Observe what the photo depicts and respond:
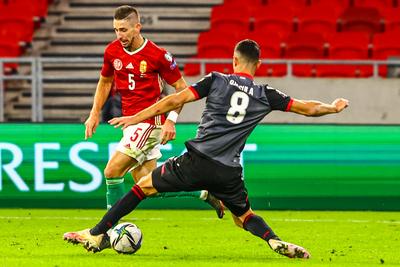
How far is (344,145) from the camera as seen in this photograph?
47.8ft

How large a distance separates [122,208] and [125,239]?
29 cm

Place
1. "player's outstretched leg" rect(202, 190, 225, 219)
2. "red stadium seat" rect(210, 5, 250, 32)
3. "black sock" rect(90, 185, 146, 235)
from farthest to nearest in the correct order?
"red stadium seat" rect(210, 5, 250, 32), "player's outstretched leg" rect(202, 190, 225, 219), "black sock" rect(90, 185, 146, 235)

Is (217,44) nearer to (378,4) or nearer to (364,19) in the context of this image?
(364,19)

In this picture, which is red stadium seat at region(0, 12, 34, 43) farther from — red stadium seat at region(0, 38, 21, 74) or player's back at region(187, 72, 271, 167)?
player's back at region(187, 72, 271, 167)

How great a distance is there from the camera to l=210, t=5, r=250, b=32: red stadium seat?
840 inches

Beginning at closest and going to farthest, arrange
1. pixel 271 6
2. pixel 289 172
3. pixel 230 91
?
pixel 230 91 → pixel 289 172 → pixel 271 6

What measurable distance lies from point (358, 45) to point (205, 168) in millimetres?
11140

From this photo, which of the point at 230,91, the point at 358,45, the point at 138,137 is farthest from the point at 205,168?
the point at 358,45

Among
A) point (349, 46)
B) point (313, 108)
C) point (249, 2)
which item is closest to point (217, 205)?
point (313, 108)

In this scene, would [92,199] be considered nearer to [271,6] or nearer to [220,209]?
[220,209]

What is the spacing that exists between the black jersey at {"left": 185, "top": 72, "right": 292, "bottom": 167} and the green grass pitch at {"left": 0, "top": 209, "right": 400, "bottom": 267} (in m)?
0.84

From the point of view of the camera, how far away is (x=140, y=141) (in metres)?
11.1

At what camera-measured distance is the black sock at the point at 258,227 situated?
953cm

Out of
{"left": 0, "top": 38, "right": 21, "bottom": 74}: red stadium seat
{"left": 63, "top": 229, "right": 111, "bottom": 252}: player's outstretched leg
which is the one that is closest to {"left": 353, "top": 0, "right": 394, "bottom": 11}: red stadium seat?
{"left": 0, "top": 38, "right": 21, "bottom": 74}: red stadium seat
